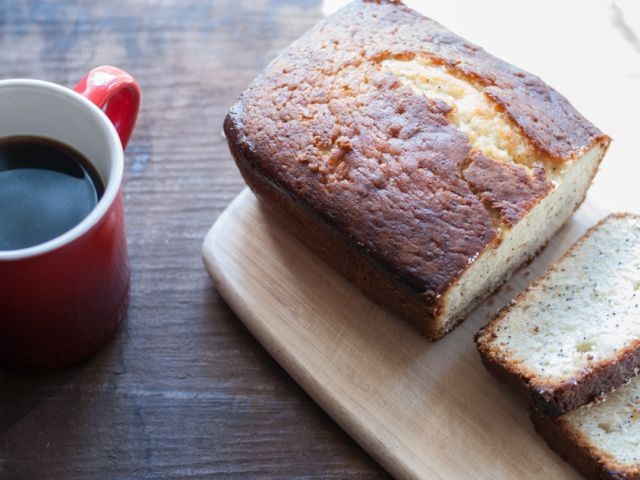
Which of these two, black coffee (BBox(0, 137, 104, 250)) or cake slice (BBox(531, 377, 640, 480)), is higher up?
cake slice (BBox(531, 377, 640, 480))

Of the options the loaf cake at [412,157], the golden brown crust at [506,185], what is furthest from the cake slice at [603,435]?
the golden brown crust at [506,185]

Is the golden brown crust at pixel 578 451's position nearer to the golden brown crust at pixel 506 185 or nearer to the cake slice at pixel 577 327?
the cake slice at pixel 577 327

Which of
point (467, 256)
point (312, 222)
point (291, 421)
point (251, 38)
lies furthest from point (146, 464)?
point (251, 38)

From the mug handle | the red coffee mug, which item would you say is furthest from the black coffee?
the mug handle

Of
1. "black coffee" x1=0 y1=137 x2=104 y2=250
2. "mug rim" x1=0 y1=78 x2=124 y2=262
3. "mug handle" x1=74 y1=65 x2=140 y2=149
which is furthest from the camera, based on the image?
"mug handle" x1=74 y1=65 x2=140 y2=149

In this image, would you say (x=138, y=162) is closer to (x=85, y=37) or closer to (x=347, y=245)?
(x=85, y=37)

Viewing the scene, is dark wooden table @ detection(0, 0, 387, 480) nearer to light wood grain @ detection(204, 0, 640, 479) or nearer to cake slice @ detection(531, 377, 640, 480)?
light wood grain @ detection(204, 0, 640, 479)
